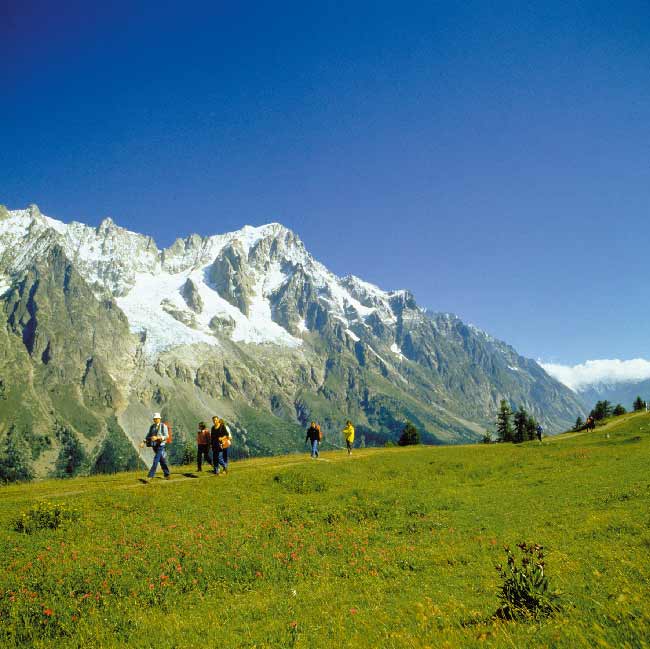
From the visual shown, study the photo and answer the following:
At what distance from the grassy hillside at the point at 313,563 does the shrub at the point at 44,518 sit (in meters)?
0.43

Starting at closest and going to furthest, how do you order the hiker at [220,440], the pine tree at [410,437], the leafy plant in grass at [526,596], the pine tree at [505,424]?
the leafy plant in grass at [526,596] → the hiker at [220,440] → the pine tree at [410,437] → the pine tree at [505,424]

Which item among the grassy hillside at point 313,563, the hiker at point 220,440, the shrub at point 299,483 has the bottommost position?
the grassy hillside at point 313,563

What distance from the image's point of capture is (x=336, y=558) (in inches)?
689

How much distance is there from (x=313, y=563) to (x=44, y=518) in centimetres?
1267

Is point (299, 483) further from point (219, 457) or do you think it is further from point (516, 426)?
point (516, 426)

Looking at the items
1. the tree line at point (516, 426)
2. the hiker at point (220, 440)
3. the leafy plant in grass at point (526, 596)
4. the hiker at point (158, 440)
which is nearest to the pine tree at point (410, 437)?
the tree line at point (516, 426)

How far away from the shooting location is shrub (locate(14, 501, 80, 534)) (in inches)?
752

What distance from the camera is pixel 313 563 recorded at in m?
16.9

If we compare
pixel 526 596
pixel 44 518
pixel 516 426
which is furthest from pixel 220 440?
pixel 516 426

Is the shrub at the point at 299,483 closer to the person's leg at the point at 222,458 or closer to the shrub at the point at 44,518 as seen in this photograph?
the person's leg at the point at 222,458

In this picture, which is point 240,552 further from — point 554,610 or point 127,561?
point 554,610

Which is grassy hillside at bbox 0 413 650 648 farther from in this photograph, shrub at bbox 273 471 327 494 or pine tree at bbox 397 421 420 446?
pine tree at bbox 397 421 420 446

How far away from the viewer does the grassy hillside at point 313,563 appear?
32.9 ft

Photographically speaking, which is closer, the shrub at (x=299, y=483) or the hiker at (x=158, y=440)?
the hiker at (x=158, y=440)
